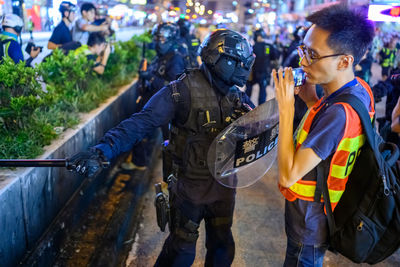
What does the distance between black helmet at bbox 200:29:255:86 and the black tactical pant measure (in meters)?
0.86

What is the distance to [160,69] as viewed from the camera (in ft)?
16.3

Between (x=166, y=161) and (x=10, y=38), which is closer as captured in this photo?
(x=166, y=161)

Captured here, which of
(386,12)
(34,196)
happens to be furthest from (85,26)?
(386,12)

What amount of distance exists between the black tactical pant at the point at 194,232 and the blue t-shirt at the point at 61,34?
499 centimetres

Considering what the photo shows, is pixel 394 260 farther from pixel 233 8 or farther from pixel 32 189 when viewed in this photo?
pixel 233 8

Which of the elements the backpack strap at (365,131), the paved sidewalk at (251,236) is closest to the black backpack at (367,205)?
the backpack strap at (365,131)

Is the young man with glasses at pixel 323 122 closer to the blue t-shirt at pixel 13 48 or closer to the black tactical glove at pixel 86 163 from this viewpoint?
the black tactical glove at pixel 86 163

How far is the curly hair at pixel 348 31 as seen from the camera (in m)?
1.78

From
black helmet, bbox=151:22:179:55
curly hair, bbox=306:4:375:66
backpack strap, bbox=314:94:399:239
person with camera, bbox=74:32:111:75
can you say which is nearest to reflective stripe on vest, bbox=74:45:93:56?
person with camera, bbox=74:32:111:75

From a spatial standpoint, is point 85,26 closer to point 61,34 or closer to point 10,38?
point 61,34

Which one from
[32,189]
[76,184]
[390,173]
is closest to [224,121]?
[390,173]

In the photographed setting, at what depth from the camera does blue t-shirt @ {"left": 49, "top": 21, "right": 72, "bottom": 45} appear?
640 cm

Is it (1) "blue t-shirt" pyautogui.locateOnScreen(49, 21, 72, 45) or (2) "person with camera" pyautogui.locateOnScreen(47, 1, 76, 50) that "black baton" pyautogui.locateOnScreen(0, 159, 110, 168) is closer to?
(2) "person with camera" pyautogui.locateOnScreen(47, 1, 76, 50)

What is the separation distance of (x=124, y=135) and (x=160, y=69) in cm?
295
